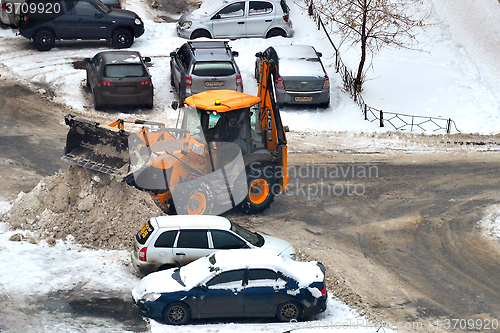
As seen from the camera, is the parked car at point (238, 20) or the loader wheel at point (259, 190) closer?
the loader wheel at point (259, 190)

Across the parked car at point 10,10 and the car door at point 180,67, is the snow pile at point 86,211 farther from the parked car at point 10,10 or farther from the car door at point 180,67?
the parked car at point 10,10

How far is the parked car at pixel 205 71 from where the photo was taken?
18.4 metres

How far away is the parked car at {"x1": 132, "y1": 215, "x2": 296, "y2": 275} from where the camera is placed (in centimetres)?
1032

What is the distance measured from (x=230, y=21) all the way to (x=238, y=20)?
0.35m

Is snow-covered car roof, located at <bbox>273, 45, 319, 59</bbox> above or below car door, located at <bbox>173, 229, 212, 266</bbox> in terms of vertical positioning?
above

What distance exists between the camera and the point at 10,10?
842 inches

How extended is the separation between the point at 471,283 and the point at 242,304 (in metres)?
4.66

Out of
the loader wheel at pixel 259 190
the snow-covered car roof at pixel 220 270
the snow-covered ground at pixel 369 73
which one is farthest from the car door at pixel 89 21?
the snow-covered car roof at pixel 220 270

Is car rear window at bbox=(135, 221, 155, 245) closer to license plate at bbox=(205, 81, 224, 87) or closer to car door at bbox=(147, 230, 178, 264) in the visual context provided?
car door at bbox=(147, 230, 178, 264)

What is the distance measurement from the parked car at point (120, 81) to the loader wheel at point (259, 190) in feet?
22.6

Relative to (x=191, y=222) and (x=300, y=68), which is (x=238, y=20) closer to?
(x=300, y=68)

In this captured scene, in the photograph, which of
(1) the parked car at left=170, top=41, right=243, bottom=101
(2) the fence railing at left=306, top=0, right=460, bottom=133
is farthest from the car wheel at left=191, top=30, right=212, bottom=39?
(2) the fence railing at left=306, top=0, right=460, bottom=133

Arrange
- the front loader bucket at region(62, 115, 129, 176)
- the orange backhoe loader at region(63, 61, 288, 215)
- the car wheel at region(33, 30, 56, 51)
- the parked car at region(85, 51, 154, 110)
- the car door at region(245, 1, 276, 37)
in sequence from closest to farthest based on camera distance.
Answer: the front loader bucket at region(62, 115, 129, 176) → the orange backhoe loader at region(63, 61, 288, 215) → the parked car at region(85, 51, 154, 110) → the car wheel at region(33, 30, 56, 51) → the car door at region(245, 1, 276, 37)

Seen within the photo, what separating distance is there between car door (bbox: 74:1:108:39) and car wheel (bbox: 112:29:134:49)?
0.46m
